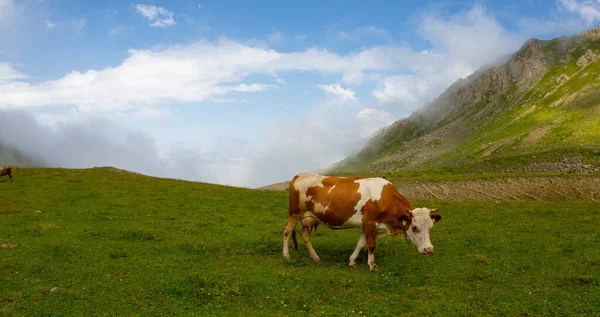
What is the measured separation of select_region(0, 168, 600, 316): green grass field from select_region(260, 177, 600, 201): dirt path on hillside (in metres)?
26.8

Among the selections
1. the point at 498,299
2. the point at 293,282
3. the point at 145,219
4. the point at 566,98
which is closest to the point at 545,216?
the point at 498,299

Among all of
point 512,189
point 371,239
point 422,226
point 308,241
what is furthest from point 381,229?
point 512,189

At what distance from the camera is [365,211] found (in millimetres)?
17062

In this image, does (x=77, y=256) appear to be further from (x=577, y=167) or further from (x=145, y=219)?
(x=577, y=167)

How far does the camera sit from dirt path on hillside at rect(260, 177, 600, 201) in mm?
53719

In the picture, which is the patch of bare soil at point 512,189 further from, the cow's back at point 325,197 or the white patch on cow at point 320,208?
the white patch on cow at point 320,208

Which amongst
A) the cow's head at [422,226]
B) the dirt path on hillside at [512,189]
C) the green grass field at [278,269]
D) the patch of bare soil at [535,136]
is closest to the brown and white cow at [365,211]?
the cow's head at [422,226]

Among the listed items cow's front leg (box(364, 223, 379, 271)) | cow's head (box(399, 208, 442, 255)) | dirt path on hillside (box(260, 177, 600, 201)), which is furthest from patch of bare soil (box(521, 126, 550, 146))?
cow's front leg (box(364, 223, 379, 271))

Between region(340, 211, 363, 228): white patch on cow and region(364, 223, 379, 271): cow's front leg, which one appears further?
region(340, 211, 363, 228): white patch on cow

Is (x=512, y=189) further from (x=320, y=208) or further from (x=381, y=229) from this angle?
(x=320, y=208)

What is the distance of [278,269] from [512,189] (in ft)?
172

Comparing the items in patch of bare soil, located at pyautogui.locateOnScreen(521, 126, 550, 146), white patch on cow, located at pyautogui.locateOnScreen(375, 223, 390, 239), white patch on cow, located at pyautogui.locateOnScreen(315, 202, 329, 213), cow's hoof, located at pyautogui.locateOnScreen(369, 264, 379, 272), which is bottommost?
cow's hoof, located at pyautogui.locateOnScreen(369, 264, 379, 272)

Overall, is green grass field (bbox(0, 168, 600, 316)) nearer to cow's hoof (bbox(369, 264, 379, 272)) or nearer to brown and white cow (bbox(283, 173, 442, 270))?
cow's hoof (bbox(369, 264, 379, 272))

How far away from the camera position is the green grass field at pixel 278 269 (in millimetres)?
13070
